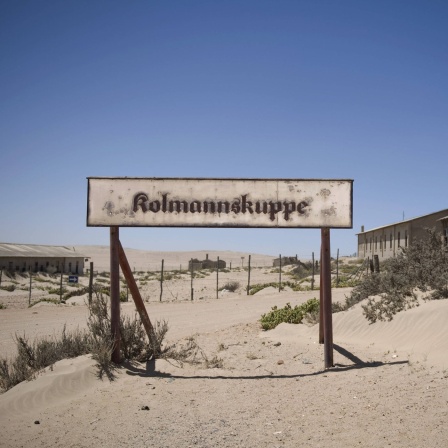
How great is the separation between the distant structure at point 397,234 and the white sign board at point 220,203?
68.2 ft

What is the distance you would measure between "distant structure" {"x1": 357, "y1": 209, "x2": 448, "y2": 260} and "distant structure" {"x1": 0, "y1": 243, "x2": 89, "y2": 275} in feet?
94.3

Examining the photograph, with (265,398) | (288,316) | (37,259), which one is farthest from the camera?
(37,259)

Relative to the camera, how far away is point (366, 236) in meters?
49.9

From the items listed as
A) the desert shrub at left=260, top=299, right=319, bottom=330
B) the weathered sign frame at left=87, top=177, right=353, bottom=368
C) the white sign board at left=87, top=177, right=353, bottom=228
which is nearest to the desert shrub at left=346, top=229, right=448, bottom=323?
the desert shrub at left=260, top=299, right=319, bottom=330

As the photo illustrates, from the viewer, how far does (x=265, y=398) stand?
6121 mm

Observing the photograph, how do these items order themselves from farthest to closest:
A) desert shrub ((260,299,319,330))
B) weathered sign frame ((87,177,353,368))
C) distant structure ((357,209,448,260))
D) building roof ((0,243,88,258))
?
building roof ((0,243,88,258)), distant structure ((357,209,448,260)), desert shrub ((260,299,319,330)), weathered sign frame ((87,177,353,368))

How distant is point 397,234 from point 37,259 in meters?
33.6

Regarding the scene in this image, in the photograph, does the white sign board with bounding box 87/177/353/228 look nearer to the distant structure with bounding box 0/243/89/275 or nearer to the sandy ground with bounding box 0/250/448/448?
the sandy ground with bounding box 0/250/448/448

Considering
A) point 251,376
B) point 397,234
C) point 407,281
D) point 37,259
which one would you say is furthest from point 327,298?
point 37,259

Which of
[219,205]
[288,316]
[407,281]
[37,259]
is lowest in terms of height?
[288,316]

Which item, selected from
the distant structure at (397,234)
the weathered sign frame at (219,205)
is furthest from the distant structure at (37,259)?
the weathered sign frame at (219,205)

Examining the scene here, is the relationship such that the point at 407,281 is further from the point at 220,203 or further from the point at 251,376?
the point at 220,203

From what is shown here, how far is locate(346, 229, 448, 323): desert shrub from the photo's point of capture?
964 cm

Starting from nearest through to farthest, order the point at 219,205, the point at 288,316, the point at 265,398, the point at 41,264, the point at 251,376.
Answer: the point at 265,398
the point at 251,376
the point at 219,205
the point at 288,316
the point at 41,264
